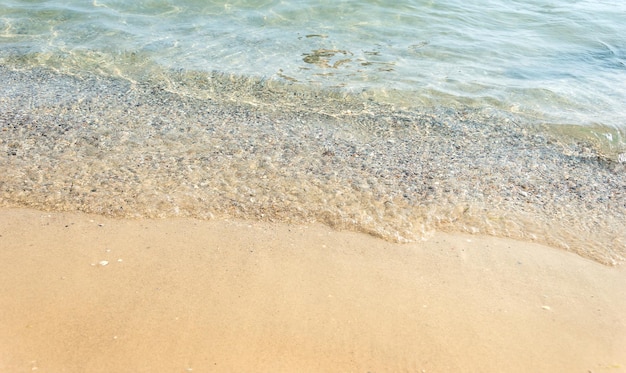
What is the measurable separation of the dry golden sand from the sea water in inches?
10.9

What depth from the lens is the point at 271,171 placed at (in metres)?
4.68

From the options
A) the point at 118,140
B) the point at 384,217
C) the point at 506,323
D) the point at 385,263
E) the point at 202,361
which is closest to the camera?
the point at 202,361

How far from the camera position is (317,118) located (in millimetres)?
5945

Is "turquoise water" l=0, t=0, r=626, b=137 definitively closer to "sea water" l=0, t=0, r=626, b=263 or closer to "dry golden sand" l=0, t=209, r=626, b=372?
"sea water" l=0, t=0, r=626, b=263

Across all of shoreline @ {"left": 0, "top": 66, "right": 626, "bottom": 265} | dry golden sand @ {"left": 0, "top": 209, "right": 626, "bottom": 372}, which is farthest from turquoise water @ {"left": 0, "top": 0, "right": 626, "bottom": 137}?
dry golden sand @ {"left": 0, "top": 209, "right": 626, "bottom": 372}

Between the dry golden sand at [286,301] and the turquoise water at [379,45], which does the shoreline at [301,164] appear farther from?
the turquoise water at [379,45]

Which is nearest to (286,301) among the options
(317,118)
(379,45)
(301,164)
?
(301,164)

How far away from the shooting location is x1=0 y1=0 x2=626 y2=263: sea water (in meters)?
4.27

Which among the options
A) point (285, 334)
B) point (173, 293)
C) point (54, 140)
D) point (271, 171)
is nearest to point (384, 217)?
point (271, 171)

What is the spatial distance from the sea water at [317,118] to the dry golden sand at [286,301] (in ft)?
0.91

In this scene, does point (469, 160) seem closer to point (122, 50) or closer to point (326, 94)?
point (326, 94)

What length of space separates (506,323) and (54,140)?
421 centimetres

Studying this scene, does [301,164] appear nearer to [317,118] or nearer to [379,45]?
[317,118]

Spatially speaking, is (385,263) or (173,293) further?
(385,263)
